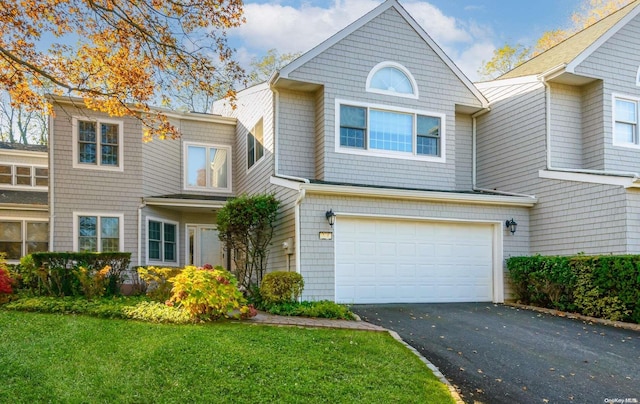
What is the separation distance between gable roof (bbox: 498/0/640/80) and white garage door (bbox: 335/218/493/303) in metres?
4.88

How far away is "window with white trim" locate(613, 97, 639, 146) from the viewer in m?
12.5

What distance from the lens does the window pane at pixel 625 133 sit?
12.5m

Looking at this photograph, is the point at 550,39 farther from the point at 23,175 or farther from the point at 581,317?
the point at 23,175

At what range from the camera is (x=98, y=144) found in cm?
1418

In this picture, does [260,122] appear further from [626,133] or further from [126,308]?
[626,133]

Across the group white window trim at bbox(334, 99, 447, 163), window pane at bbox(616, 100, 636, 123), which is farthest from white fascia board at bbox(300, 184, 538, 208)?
window pane at bbox(616, 100, 636, 123)

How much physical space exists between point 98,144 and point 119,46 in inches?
172

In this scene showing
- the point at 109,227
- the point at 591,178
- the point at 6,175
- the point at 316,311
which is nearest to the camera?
the point at 316,311

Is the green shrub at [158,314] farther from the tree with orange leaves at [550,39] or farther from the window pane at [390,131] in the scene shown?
the tree with orange leaves at [550,39]

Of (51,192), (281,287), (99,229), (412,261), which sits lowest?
(281,287)

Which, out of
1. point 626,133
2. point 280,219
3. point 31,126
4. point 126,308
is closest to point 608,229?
point 626,133

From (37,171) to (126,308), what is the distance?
1302 centimetres

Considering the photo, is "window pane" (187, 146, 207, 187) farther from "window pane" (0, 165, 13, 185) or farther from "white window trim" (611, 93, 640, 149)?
"white window trim" (611, 93, 640, 149)

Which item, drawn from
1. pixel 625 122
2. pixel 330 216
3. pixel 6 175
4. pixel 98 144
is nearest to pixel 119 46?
pixel 98 144
